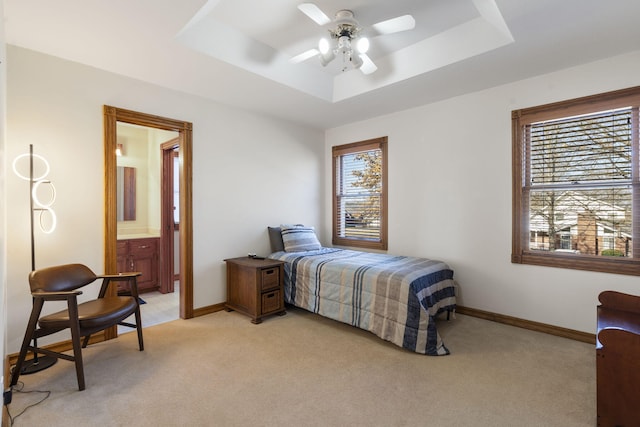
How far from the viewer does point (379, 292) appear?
2.88 metres

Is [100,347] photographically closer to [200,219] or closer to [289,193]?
[200,219]

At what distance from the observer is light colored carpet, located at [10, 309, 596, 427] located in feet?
6.05

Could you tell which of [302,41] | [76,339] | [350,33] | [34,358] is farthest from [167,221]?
[350,33]

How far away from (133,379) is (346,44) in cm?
303

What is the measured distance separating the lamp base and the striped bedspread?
2.16m

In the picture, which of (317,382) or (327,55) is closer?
(317,382)

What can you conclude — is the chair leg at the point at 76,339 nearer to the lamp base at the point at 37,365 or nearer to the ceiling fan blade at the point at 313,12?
the lamp base at the point at 37,365

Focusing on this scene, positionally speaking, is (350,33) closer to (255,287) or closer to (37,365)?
(255,287)

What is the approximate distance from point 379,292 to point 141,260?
3.49 meters

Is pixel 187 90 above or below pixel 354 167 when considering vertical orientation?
above

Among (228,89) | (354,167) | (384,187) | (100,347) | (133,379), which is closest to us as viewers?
(133,379)

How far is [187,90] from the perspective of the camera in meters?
3.42

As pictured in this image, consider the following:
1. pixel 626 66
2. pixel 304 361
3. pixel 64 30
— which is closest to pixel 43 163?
pixel 64 30

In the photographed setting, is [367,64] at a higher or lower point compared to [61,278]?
higher
